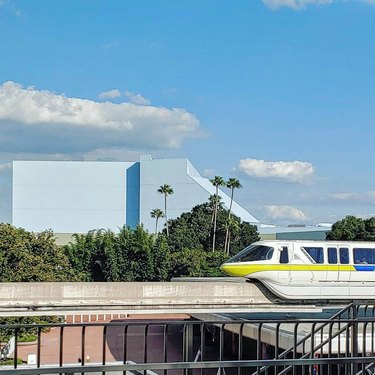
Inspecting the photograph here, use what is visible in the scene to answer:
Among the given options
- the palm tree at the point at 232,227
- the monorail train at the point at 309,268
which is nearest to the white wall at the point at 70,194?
the palm tree at the point at 232,227

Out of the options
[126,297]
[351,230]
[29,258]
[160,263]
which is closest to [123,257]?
[160,263]

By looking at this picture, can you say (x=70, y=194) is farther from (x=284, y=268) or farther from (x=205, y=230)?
(x=284, y=268)

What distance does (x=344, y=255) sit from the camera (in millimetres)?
Result: 23141

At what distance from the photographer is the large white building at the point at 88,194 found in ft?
249

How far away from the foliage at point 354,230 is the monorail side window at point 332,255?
107 feet

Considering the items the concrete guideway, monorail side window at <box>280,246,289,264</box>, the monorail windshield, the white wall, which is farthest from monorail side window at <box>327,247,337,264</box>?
the white wall

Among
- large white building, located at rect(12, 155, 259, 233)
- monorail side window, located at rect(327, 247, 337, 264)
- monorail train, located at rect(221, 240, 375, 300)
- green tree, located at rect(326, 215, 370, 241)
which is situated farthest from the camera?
large white building, located at rect(12, 155, 259, 233)

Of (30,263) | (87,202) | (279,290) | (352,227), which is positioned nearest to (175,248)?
(352,227)

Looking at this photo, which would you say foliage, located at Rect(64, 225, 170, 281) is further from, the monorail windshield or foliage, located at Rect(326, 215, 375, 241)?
the monorail windshield

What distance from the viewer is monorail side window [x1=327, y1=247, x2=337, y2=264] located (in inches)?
901

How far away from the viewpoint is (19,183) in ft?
255

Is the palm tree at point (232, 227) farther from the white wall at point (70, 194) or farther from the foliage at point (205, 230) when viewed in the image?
the white wall at point (70, 194)

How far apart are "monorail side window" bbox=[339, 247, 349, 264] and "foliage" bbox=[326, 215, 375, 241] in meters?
32.3

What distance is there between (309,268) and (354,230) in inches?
1351
